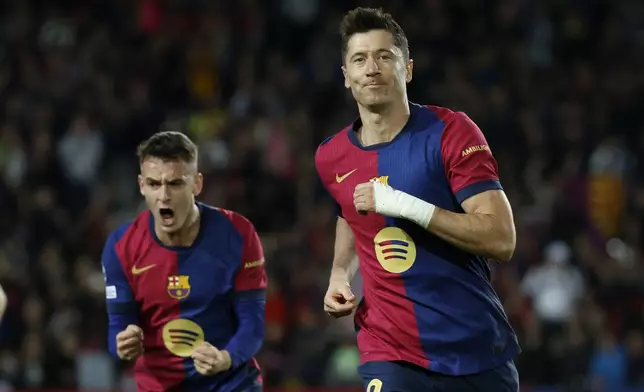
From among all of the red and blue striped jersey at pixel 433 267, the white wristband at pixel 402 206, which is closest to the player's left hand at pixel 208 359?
the red and blue striped jersey at pixel 433 267

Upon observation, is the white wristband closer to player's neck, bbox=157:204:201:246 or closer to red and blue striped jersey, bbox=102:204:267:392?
red and blue striped jersey, bbox=102:204:267:392

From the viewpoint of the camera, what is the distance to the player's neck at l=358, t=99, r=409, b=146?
15.7 feet

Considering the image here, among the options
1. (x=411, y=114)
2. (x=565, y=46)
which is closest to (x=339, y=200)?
(x=411, y=114)

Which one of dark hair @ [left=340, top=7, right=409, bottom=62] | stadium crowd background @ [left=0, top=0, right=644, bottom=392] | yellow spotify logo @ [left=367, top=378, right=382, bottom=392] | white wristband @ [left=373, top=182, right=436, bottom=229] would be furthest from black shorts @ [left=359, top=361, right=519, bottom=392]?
stadium crowd background @ [left=0, top=0, right=644, bottom=392]

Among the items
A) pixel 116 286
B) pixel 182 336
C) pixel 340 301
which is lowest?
pixel 182 336

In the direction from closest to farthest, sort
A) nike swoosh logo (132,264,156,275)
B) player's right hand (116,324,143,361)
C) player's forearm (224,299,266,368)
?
1. player's right hand (116,324,143,361)
2. player's forearm (224,299,266,368)
3. nike swoosh logo (132,264,156,275)

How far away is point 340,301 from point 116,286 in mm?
1375

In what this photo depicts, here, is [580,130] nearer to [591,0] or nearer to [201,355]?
[591,0]

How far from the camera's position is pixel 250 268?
572 cm

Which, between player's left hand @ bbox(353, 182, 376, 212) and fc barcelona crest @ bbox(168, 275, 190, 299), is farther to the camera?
fc barcelona crest @ bbox(168, 275, 190, 299)

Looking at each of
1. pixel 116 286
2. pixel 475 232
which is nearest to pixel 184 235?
pixel 116 286

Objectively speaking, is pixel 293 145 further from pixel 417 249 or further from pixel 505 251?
pixel 505 251

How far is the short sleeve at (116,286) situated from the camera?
18.5 ft

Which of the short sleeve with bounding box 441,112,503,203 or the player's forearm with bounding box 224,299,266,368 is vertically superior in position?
the short sleeve with bounding box 441,112,503,203
